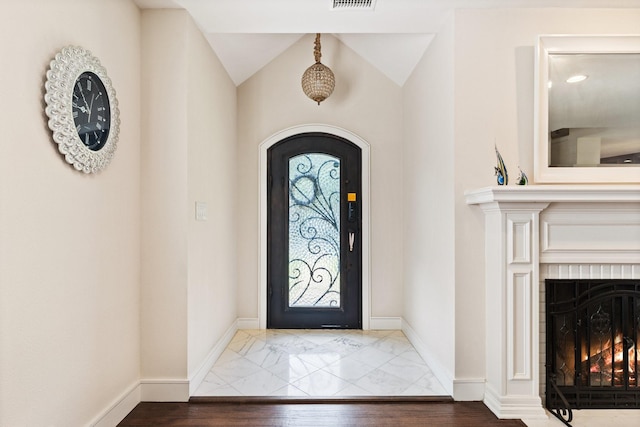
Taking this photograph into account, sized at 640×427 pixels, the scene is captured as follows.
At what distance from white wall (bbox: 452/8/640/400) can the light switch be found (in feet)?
5.51

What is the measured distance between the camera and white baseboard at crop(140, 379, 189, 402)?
Result: 2.40 metres

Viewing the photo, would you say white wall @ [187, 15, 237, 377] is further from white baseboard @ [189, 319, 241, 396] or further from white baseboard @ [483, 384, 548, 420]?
white baseboard @ [483, 384, 548, 420]

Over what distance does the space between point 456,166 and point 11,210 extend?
7.32 ft

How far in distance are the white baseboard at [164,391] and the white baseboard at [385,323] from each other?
77.3 inches

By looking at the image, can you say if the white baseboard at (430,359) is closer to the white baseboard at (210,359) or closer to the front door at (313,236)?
the front door at (313,236)

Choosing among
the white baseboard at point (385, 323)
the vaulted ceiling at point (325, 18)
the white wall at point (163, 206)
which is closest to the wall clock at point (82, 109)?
the white wall at point (163, 206)

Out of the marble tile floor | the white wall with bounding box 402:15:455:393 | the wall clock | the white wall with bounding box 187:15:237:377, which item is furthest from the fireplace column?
the wall clock

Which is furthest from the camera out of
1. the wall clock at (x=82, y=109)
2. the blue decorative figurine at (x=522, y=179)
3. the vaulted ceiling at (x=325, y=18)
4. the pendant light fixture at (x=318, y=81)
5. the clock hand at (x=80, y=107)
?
the pendant light fixture at (x=318, y=81)

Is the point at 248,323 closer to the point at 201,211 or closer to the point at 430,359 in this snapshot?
the point at 201,211

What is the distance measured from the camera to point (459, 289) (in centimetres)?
240

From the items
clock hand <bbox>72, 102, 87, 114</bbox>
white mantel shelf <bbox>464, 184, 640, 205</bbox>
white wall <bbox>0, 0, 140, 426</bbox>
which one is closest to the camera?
white wall <bbox>0, 0, 140, 426</bbox>

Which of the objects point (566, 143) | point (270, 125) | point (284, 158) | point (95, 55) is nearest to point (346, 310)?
point (284, 158)

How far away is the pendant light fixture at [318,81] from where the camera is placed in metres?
3.46

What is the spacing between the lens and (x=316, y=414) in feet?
7.37
